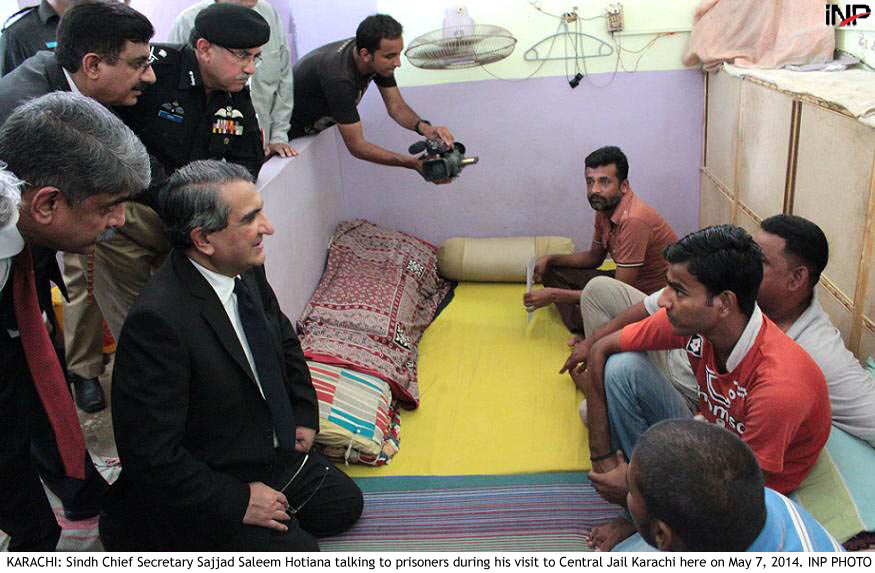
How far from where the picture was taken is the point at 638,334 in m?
2.37

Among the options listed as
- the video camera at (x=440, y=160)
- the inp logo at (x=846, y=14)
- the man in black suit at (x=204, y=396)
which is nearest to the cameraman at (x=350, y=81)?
the video camera at (x=440, y=160)

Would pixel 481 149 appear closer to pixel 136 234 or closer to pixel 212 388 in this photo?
pixel 136 234

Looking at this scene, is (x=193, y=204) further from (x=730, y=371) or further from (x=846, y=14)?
(x=846, y=14)

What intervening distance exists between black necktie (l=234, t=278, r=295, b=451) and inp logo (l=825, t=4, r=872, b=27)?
9.31 feet

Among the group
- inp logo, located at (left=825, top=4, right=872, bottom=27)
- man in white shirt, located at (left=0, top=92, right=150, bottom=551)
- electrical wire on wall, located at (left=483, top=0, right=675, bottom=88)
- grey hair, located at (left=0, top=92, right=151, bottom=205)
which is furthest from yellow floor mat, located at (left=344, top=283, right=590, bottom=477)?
inp logo, located at (left=825, top=4, right=872, bottom=27)

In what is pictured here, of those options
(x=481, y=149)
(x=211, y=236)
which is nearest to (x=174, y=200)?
(x=211, y=236)

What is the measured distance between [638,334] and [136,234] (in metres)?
1.68

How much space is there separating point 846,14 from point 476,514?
2.79m

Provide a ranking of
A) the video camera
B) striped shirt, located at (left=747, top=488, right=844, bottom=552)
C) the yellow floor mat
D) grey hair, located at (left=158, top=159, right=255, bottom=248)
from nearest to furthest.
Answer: striped shirt, located at (left=747, top=488, right=844, bottom=552) < grey hair, located at (left=158, top=159, right=255, bottom=248) < the yellow floor mat < the video camera

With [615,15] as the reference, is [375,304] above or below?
below

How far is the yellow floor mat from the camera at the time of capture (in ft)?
9.00

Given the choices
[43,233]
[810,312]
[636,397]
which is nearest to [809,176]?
[810,312]

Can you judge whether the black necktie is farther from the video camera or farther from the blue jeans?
the video camera

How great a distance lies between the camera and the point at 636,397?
7.67ft
